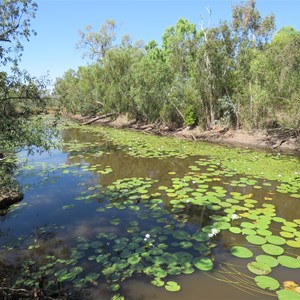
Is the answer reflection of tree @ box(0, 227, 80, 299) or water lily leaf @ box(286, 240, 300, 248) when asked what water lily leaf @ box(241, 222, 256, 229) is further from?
reflection of tree @ box(0, 227, 80, 299)

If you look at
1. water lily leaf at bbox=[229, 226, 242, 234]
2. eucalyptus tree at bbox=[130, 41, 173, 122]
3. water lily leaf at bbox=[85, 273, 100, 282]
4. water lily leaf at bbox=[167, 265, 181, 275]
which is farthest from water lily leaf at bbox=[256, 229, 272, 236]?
eucalyptus tree at bbox=[130, 41, 173, 122]

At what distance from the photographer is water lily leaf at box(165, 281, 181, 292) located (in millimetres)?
3811

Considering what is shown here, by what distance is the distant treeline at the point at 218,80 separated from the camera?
14208 millimetres

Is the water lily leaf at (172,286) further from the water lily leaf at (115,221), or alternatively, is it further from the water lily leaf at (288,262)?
the water lily leaf at (115,221)

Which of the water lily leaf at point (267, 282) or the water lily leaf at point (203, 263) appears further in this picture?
the water lily leaf at point (203, 263)

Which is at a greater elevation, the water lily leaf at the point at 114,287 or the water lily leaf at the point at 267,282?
the water lily leaf at the point at 114,287

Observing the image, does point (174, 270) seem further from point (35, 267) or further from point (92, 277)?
point (35, 267)

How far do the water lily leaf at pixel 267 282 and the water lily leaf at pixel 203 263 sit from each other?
67cm

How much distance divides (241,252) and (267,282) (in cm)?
82

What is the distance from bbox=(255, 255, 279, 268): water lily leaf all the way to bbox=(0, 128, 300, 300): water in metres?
0.09

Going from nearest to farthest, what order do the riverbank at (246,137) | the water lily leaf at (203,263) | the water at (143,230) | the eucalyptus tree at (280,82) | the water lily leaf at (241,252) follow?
the water at (143,230) → the water lily leaf at (203,263) → the water lily leaf at (241,252) → the eucalyptus tree at (280,82) → the riverbank at (246,137)

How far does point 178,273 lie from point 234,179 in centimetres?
546

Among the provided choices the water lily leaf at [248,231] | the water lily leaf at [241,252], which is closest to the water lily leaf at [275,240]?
the water lily leaf at [248,231]

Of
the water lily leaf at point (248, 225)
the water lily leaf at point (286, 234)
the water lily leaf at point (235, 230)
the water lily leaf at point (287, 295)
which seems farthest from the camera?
the water lily leaf at point (248, 225)
